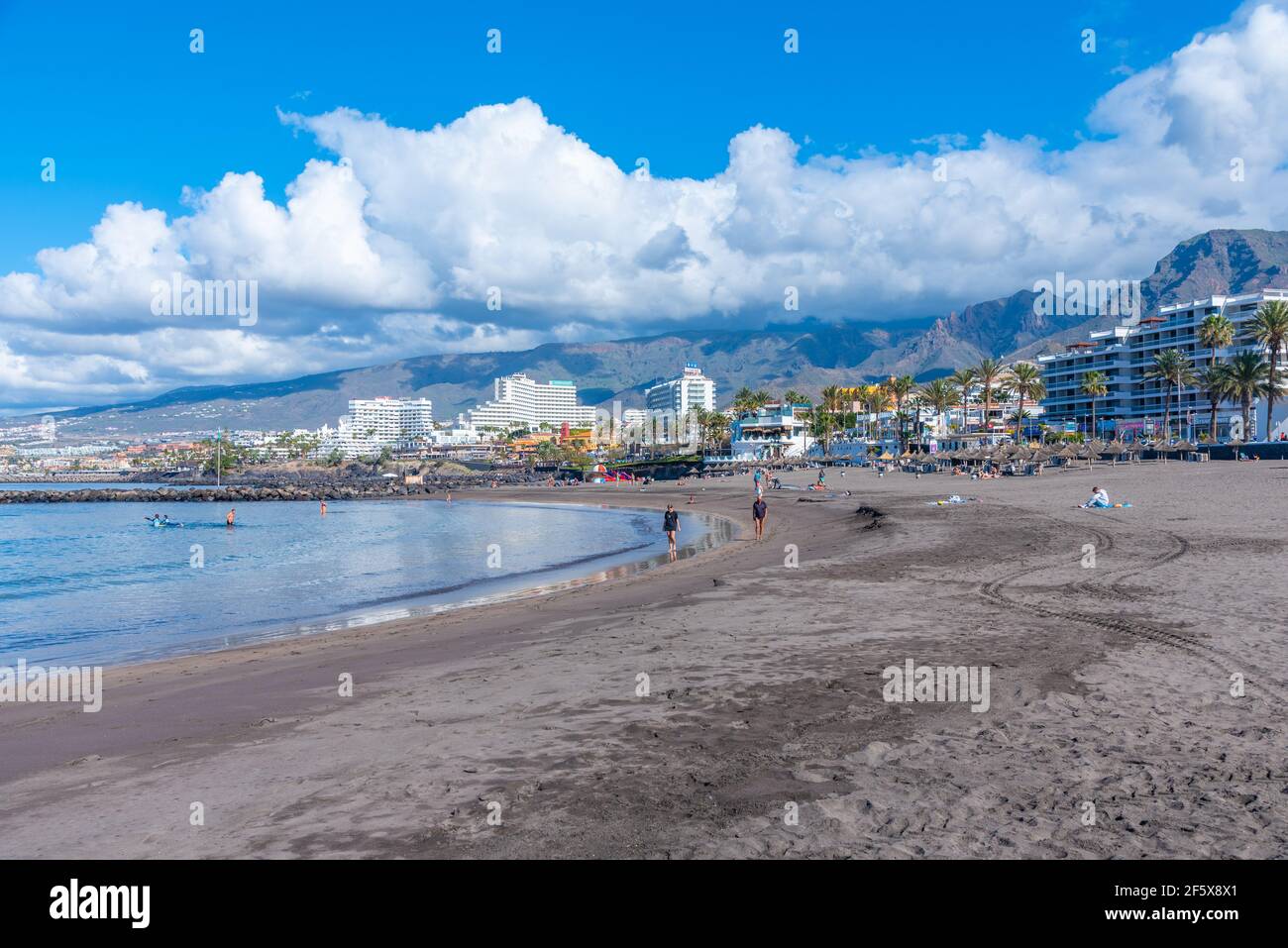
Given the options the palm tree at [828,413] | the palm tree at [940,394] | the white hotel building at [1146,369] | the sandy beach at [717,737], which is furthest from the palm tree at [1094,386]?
the sandy beach at [717,737]

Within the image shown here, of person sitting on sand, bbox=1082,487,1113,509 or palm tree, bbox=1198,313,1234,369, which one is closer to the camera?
person sitting on sand, bbox=1082,487,1113,509

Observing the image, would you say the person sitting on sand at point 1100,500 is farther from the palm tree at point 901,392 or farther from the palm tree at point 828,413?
the palm tree at point 828,413

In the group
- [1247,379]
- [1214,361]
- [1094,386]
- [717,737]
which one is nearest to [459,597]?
[717,737]

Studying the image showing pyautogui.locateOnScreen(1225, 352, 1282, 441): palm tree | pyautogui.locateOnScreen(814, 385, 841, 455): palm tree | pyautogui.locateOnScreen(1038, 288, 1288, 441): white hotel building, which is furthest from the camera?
pyautogui.locateOnScreen(814, 385, 841, 455): palm tree

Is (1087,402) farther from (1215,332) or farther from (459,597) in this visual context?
(459,597)

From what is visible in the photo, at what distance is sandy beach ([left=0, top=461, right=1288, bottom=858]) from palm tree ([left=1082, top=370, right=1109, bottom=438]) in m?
118

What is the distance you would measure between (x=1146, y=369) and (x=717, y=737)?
140972 millimetres

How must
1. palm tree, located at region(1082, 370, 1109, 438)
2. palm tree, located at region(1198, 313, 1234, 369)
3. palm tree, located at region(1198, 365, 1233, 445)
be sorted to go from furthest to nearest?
palm tree, located at region(1082, 370, 1109, 438) < palm tree, located at region(1198, 313, 1234, 369) < palm tree, located at region(1198, 365, 1233, 445)

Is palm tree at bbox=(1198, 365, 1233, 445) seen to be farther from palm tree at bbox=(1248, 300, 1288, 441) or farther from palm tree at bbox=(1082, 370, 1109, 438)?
palm tree at bbox=(1082, 370, 1109, 438)

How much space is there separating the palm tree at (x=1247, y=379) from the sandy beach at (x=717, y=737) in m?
88.3

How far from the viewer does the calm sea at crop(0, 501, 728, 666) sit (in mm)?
18797

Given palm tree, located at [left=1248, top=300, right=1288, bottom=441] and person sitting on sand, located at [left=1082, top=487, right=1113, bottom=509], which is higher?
palm tree, located at [left=1248, top=300, right=1288, bottom=441]

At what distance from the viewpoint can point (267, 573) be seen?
3022 cm

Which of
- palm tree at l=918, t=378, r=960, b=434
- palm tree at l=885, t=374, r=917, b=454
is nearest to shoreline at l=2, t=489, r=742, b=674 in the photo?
palm tree at l=918, t=378, r=960, b=434
